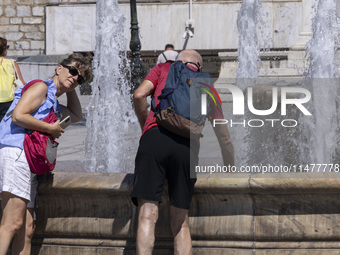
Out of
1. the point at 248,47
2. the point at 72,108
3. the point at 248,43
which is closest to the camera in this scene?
the point at 72,108

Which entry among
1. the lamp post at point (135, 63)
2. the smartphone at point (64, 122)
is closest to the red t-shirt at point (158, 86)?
the smartphone at point (64, 122)

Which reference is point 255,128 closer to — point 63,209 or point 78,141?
point 63,209

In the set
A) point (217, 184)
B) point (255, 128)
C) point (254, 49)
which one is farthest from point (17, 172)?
point (254, 49)

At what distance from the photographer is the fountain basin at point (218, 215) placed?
426 cm

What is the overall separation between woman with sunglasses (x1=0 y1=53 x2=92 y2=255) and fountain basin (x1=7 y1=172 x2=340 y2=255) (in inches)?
11.5

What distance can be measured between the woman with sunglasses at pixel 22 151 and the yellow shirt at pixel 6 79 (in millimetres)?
1992

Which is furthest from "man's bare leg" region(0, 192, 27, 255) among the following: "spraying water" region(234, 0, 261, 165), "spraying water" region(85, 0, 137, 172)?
"spraying water" region(234, 0, 261, 165)

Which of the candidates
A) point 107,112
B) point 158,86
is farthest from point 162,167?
point 107,112

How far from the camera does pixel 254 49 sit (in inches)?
652

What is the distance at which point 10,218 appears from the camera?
13.7ft

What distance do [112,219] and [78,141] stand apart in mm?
5296

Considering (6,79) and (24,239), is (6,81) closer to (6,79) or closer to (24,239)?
(6,79)

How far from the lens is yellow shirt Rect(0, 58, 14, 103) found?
631 cm

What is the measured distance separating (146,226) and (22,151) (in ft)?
2.63
